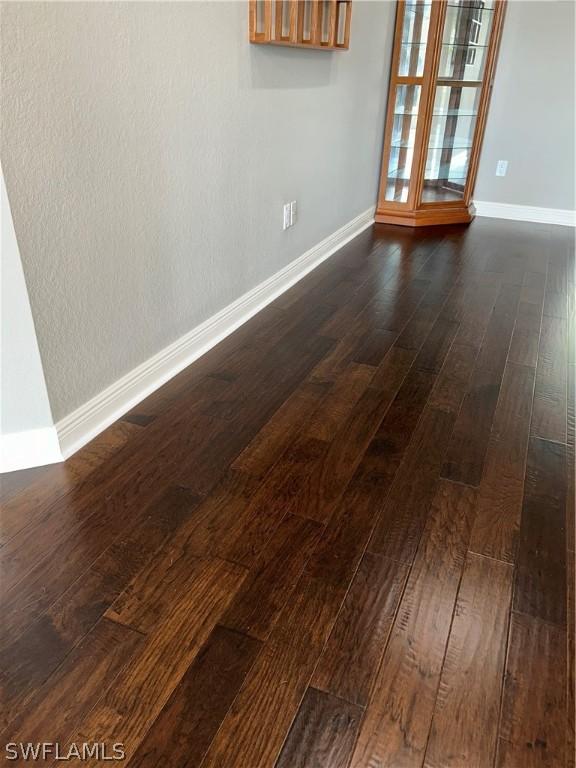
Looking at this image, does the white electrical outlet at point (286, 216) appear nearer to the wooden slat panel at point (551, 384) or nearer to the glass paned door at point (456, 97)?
the wooden slat panel at point (551, 384)

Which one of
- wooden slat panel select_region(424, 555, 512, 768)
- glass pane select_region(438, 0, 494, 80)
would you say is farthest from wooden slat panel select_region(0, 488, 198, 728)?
glass pane select_region(438, 0, 494, 80)

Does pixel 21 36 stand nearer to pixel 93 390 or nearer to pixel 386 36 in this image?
pixel 93 390

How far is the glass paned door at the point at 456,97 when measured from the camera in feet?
11.9

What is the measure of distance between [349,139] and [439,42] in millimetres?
870

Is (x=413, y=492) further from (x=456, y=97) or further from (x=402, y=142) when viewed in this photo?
(x=456, y=97)

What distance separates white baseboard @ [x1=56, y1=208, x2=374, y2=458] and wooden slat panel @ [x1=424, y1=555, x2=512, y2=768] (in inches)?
45.2

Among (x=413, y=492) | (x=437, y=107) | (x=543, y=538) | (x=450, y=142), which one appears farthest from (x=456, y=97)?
(x=543, y=538)

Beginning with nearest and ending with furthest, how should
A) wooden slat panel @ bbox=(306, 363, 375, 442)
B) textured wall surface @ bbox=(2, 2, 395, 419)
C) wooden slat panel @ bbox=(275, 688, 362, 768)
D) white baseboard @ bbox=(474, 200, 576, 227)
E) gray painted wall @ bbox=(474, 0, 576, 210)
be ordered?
wooden slat panel @ bbox=(275, 688, 362, 768)
textured wall surface @ bbox=(2, 2, 395, 419)
wooden slat panel @ bbox=(306, 363, 375, 442)
gray painted wall @ bbox=(474, 0, 576, 210)
white baseboard @ bbox=(474, 200, 576, 227)

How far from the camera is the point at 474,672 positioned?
3.72 ft

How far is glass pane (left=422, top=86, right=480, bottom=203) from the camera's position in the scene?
3.86 meters

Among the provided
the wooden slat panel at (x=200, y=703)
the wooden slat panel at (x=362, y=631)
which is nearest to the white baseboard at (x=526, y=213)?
the wooden slat panel at (x=362, y=631)

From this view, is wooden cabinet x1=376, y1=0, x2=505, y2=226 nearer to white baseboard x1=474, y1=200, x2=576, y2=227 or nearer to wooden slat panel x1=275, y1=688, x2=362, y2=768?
white baseboard x1=474, y1=200, x2=576, y2=227

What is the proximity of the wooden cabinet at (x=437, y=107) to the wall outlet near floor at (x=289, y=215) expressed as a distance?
4.75 ft

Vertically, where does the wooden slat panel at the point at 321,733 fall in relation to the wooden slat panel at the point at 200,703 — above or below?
below
